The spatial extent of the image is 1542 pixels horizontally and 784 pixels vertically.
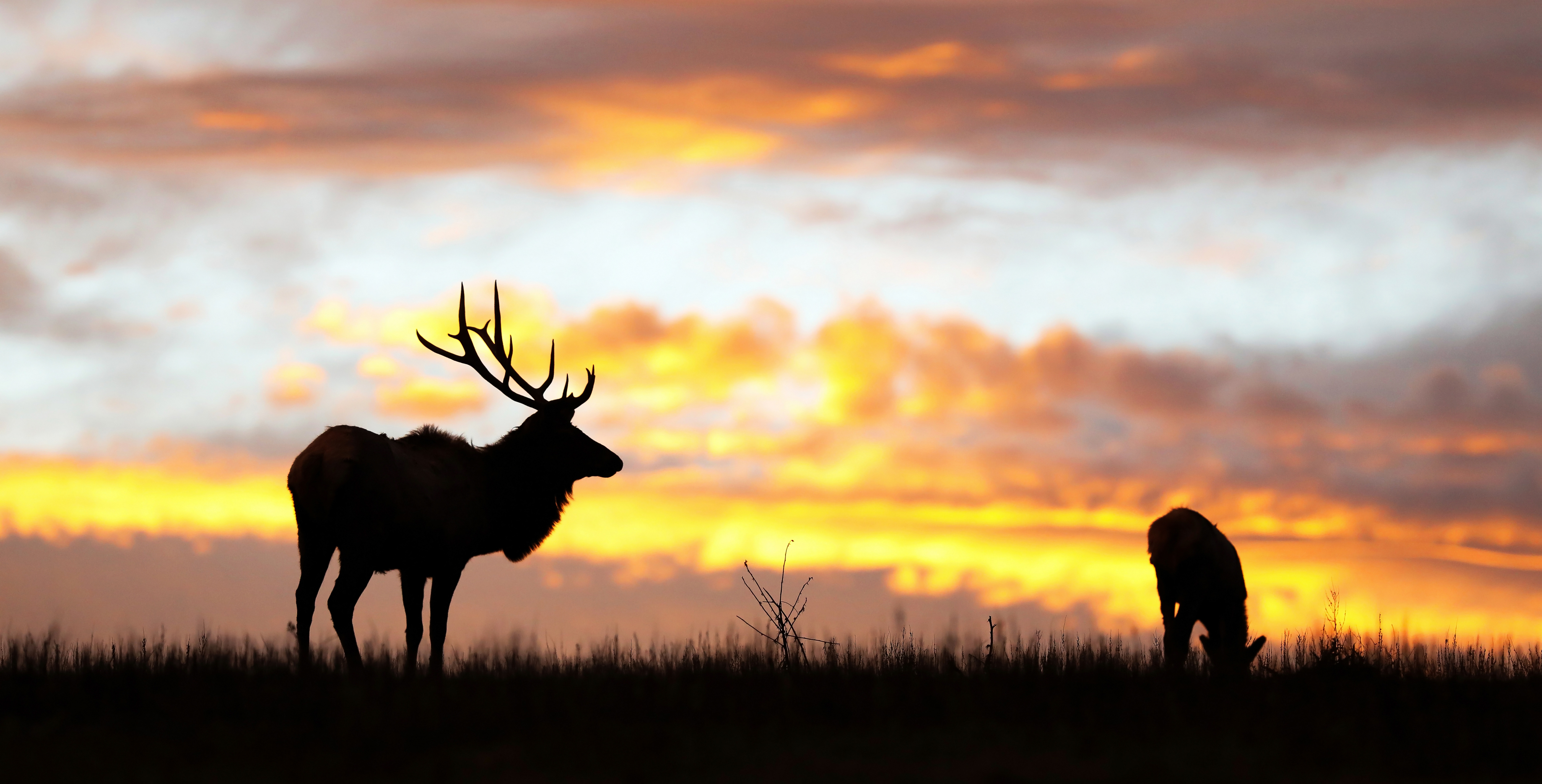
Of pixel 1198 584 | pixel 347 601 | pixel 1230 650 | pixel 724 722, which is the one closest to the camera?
pixel 724 722

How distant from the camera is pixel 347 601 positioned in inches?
524

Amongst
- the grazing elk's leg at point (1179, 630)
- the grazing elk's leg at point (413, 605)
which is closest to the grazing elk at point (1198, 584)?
the grazing elk's leg at point (1179, 630)

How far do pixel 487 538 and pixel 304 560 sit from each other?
2.41 meters

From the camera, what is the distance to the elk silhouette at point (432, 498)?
13352 mm

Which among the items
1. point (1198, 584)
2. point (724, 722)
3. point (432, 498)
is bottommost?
point (724, 722)

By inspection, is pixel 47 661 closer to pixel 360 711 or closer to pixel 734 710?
pixel 360 711

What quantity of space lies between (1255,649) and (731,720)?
676cm

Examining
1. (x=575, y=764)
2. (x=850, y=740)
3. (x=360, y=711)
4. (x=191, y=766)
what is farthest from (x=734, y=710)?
(x=191, y=766)

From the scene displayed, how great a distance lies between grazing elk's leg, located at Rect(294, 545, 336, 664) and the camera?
43.1 ft

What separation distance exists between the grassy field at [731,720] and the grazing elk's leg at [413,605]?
97 cm

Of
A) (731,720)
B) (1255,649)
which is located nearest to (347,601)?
(731,720)

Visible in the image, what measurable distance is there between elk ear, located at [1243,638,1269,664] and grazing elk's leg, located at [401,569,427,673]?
8121mm

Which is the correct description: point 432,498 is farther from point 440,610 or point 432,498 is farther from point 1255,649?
point 1255,649

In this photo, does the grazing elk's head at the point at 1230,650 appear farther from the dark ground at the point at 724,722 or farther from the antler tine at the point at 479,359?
the antler tine at the point at 479,359
